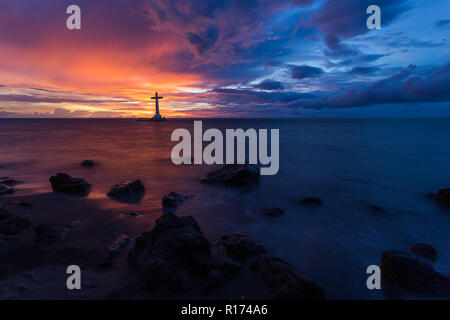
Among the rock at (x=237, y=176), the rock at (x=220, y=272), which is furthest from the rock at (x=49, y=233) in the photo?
the rock at (x=237, y=176)

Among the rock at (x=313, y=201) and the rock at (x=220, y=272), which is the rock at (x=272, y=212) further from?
the rock at (x=220, y=272)

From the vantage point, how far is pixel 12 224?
5.49 m

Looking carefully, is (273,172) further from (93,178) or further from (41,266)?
(41,266)

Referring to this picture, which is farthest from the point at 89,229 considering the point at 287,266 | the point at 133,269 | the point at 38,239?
the point at 287,266

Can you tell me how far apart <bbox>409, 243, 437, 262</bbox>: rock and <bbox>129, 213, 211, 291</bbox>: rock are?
549cm

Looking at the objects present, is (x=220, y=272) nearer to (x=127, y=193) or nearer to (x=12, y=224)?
(x=12, y=224)

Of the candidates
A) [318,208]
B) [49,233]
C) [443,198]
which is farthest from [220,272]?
[443,198]

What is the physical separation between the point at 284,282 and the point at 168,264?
6.90 feet

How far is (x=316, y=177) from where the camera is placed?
44.3ft

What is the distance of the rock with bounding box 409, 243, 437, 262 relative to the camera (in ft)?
17.8

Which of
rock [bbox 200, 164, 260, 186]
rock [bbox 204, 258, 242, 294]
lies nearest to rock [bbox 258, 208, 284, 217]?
rock [bbox 200, 164, 260, 186]

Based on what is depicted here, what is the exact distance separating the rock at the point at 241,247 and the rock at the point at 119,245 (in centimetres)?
227

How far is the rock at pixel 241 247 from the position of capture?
486 cm

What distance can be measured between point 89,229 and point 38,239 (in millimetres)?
1068
